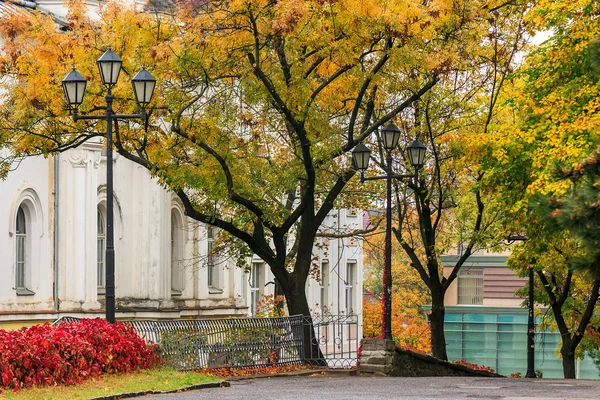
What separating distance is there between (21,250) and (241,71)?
34.8 ft

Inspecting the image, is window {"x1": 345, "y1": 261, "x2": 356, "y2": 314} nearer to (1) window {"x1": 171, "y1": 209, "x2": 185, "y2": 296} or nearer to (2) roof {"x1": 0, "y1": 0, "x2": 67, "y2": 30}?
(1) window {"x1": 171, "y1": 209, "x2": 185, "y2": 296}

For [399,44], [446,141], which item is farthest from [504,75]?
[399,44]

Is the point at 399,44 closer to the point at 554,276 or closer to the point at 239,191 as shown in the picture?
the point at 239,191

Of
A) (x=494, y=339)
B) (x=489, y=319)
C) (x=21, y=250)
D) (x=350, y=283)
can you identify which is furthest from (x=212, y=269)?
(x=489, y=319)

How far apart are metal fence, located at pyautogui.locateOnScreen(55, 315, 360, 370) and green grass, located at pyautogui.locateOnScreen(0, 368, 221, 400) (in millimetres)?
864

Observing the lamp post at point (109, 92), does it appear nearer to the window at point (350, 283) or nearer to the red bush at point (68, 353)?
the red bush at point (68, 353)

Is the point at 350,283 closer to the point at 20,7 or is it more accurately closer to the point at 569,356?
the point at 569,356

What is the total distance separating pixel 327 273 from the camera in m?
52.2

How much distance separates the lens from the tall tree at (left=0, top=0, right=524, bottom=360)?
82.3ft

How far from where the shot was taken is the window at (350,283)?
5475cm

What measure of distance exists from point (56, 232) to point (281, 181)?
876 cm

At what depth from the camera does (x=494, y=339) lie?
6212 centimetres

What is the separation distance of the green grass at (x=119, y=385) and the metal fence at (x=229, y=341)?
0.86m

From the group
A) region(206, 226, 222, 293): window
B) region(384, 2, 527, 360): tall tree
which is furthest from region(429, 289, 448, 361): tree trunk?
region(206, 226, 222, 293): window
